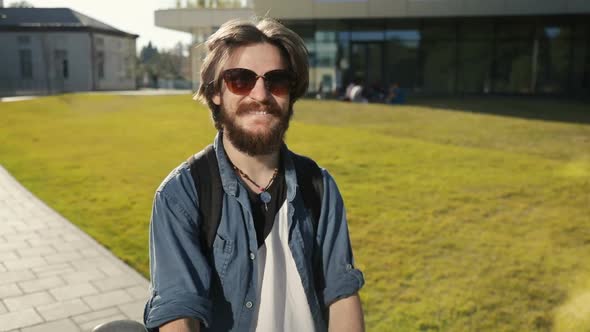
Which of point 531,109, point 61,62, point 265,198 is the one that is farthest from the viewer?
point 61,62

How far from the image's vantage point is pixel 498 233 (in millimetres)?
6297

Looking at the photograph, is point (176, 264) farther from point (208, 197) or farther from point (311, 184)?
point (311, 184)

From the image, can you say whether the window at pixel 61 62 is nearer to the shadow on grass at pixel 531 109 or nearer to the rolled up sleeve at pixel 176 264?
the shadow on grass at pixel 531 109

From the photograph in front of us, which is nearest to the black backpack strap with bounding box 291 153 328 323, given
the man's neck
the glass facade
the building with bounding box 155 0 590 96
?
the man's neck

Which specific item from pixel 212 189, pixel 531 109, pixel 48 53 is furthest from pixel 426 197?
pixel 48 53

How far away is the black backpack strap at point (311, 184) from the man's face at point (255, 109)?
15 cm

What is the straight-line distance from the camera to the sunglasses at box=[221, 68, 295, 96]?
2283mm

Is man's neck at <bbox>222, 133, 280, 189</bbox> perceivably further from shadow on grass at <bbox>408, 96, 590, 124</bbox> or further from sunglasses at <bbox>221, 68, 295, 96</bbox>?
shadow on grass at <bbox>408, 96, 590, 124</bbox>

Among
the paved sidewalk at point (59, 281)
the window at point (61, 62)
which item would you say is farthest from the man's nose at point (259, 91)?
the window at point (61, 62)

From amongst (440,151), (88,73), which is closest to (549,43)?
(440,151)

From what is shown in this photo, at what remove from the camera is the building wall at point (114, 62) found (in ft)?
186

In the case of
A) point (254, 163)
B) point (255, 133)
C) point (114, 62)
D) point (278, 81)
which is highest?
point (114, 62)

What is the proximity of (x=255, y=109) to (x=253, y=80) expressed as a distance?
128 millimetres

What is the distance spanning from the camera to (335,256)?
2.33 metres
